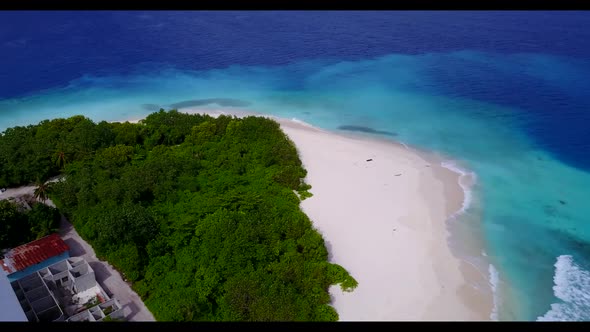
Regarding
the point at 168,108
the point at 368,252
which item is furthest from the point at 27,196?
the point at 368,252

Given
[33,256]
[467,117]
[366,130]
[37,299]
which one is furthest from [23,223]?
[467,117]

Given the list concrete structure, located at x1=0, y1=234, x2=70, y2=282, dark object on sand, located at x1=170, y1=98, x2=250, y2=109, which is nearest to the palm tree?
concrete structure, located at x1=0, y1=234, x2=70, y2=282

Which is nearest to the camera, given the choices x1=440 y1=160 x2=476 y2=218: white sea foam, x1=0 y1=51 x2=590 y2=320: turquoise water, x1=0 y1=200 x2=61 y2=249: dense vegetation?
x1=0 y1=200 x2=61 y2=249: dense vegetation

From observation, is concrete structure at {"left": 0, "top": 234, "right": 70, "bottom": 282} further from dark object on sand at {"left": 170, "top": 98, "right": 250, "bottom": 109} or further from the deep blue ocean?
dark object on sand at {"left": 170, "top": 98, "right": 250, "bottom": 109}

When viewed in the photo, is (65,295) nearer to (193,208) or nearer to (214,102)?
(193,208)
